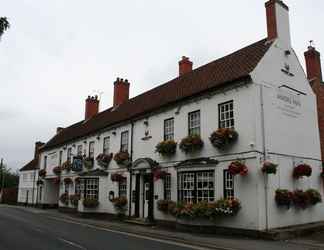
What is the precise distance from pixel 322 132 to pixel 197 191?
7.64 m

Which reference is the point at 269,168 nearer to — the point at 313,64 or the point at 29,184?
the point at 313,64

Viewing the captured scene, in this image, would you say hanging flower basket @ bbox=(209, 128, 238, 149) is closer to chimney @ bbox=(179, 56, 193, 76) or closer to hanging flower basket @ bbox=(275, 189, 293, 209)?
hanging flower basket @ bbox=(275, 189, 293, 209)

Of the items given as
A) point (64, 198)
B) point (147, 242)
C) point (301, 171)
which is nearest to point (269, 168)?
point (301, 171)

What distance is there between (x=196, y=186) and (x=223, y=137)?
2.95 meters

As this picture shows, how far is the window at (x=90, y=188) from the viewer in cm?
2530

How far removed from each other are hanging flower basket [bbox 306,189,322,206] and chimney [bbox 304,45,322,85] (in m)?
6.69

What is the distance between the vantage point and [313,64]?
20031mm

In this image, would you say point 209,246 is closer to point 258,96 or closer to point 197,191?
point 197,191

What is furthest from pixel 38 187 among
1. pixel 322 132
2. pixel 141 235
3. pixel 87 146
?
pixel 322 132

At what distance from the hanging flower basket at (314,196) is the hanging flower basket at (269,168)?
3168 mm

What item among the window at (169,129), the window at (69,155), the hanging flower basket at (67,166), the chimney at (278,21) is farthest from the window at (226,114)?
the window at (69,155)

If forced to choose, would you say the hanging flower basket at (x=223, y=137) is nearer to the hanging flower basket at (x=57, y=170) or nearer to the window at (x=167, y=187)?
the window at (x=167, y=187)

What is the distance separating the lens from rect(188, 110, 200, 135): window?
681 inches

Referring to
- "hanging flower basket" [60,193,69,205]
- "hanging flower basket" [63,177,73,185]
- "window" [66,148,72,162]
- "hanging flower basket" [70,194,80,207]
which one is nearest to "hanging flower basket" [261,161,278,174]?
"hanging flower basket" [70,194,80,207]
